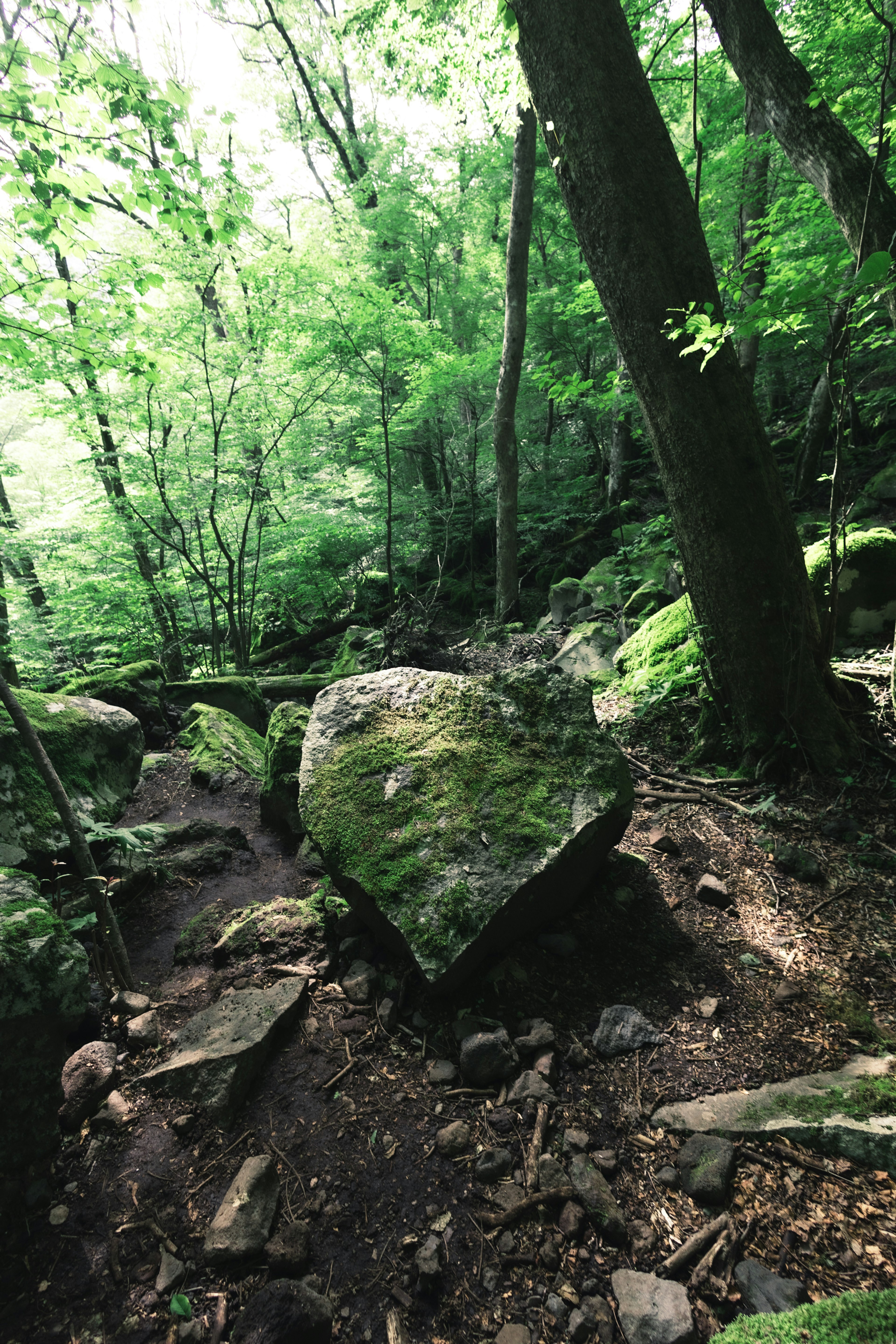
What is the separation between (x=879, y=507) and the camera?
290 inches

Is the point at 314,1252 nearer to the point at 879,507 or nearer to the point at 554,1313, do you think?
the point at 554,1313

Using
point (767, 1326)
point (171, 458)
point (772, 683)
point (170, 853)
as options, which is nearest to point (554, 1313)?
point (767, 1326)

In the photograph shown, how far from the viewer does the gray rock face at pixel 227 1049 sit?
2.10 metres

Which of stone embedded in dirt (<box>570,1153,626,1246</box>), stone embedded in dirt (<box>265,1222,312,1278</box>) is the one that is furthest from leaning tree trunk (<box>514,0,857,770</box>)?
stone embedded in dirt (<box>265,1222,312,1278</box>)

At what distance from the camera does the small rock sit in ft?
5.19

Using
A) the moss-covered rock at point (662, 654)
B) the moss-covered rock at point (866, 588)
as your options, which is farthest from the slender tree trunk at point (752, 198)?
the moss-covered rock at point (662, 654)

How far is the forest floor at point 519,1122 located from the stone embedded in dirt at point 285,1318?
0.24ft

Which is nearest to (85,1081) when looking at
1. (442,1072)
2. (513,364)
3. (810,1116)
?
(442,1072)

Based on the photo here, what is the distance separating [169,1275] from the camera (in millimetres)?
1608

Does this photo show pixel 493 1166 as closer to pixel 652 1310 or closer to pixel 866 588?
pixel 652 1310

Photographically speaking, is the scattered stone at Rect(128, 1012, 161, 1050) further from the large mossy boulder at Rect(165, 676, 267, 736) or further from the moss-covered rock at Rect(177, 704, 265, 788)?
the large mossy boulder at Rect(165, 676, 267, 736)

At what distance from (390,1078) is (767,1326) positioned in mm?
1328

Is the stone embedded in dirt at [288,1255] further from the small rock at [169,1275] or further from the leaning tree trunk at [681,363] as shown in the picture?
the leaning tree trunk at [681,363]

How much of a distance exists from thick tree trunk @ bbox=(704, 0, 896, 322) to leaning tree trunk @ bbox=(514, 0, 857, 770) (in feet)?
3.25
